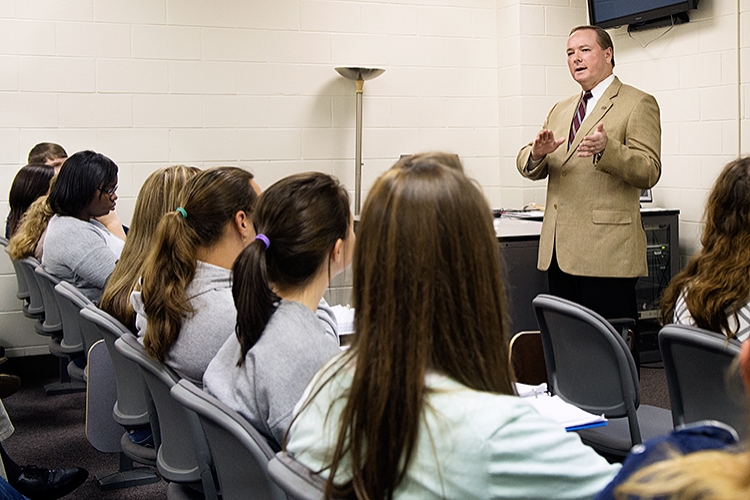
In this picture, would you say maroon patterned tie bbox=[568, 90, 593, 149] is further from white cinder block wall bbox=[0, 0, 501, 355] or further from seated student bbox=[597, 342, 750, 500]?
seated student bbox=[597, 342, 750, 500]

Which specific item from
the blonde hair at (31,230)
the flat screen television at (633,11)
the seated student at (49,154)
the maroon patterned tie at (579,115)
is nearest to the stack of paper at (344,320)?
the maroon patterned tie at (579,115)

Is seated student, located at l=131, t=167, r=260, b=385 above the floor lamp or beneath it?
beneath

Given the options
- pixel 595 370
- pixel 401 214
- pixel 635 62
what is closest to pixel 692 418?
pixel 595 370

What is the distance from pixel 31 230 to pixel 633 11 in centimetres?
358

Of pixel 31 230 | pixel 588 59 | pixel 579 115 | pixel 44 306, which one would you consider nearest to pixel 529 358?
pixel 579 115

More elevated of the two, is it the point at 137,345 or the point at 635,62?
the point at 635,62

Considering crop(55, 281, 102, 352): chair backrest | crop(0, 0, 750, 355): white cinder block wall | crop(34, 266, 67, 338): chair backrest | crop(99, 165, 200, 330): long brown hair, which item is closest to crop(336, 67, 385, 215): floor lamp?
crop(0, 0, 750, 355): white cinder block wall

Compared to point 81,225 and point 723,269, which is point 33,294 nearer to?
point 81,225

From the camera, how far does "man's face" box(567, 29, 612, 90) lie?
344 centimetres

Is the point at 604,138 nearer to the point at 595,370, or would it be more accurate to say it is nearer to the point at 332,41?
the point at 595,370

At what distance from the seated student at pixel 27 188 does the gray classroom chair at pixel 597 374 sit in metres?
2.88

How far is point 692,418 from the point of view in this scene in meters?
1.94

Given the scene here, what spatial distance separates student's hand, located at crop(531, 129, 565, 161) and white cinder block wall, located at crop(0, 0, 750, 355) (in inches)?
48.2

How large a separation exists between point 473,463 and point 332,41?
464 centimetres
